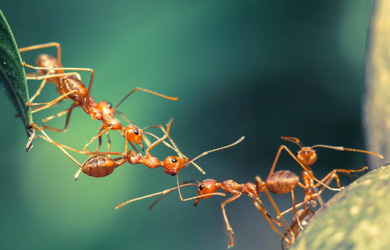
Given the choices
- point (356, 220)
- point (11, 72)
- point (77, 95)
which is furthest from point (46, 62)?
point (356, 220)

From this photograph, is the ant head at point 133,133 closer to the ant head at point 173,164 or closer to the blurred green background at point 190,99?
the ant head at point 173,164

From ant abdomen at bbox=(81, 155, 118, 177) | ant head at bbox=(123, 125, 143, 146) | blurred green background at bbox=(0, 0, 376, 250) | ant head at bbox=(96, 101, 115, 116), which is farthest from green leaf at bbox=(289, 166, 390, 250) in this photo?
blurred green background at bbox=(0, 0, 376, 250)

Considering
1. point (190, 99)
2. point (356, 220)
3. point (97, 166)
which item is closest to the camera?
point (356, 220)

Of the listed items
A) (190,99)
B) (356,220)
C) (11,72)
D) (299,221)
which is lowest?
(190,99)

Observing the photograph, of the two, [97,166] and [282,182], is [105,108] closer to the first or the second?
[97,166]

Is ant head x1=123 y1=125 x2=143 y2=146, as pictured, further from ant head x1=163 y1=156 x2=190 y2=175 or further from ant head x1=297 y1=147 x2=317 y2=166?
ant head x1=297 y1=147 x2=317 y2=166

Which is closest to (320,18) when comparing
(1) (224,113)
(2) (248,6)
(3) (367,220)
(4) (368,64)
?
(2) (248,6)
